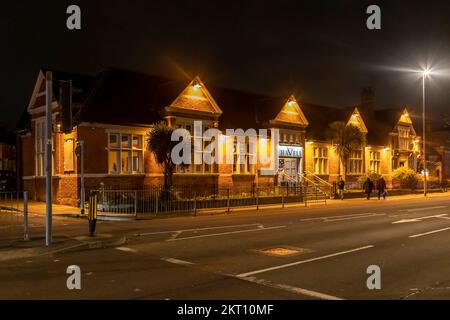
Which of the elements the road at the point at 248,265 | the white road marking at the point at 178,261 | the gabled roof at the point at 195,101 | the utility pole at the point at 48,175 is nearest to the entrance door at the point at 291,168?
the gabled roof at the point at 195,101

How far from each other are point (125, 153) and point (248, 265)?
734 inches

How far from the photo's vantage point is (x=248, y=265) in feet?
31.3

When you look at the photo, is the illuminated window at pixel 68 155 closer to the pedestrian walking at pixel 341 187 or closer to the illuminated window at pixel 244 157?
the illuminated window at pixel 244 157

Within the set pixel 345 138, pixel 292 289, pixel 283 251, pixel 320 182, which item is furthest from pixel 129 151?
pixel 292 289

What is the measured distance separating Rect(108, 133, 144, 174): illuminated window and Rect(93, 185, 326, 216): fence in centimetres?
268

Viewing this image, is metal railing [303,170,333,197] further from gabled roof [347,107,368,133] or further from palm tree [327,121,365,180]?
gabled roof [347,107,368,133]

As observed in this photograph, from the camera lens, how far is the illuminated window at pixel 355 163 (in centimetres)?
4187

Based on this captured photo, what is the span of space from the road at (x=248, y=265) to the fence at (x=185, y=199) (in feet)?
17.2

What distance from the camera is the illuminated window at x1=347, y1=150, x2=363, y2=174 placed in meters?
41.9

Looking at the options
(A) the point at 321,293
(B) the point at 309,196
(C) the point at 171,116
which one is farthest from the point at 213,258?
(B) the point at 309,196

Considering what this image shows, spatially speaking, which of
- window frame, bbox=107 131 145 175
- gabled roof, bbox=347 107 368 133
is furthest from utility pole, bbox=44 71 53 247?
gabled roof, bbox=347 107 368 133

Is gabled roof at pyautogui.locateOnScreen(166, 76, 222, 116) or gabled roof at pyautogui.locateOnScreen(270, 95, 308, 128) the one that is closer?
gabled roof at pyautogui.locateOnScreen(166, 76, 222, 116)

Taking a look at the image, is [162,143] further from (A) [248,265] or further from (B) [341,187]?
(B) [341,187]
